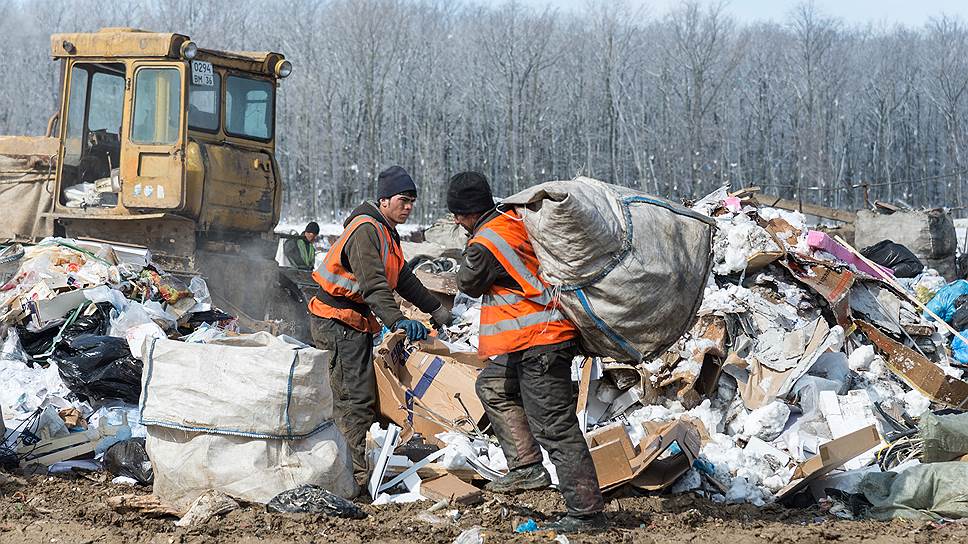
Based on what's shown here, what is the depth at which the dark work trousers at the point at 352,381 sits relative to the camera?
16.7ft

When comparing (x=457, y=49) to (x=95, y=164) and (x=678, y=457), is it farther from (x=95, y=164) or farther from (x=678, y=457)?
(x=678, y=457)

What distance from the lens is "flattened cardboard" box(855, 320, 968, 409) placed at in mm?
7410

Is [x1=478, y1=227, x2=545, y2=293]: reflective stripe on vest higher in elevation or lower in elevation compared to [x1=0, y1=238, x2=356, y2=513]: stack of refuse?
higher

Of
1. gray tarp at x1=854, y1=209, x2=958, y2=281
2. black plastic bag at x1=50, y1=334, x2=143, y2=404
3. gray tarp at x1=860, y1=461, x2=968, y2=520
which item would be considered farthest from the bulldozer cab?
gray tarp at x1=854, y1=209, x2=958, y2=281

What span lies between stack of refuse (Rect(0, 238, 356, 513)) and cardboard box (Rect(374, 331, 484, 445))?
1.10 meters

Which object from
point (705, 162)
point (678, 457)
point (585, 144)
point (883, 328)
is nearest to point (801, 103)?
point (705, 162)

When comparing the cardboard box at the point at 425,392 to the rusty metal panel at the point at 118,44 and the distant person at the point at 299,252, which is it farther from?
the distant person at the point at 299,252

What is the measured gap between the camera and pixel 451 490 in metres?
4.86

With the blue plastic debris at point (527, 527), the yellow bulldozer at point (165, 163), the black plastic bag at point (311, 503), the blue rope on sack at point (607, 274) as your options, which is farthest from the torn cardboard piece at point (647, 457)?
the yellow bulldozer at point (165, 163)

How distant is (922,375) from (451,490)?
433cm

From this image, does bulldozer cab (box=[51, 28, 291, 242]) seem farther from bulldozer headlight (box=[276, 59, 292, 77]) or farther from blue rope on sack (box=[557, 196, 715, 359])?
blue rope on sack (box=[557, 196, 715, 359])

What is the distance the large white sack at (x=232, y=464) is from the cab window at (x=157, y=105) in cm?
588

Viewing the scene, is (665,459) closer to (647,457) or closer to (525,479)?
(647,457)

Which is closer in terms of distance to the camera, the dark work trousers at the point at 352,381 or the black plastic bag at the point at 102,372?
the dark work trousers at the point at 352,381
